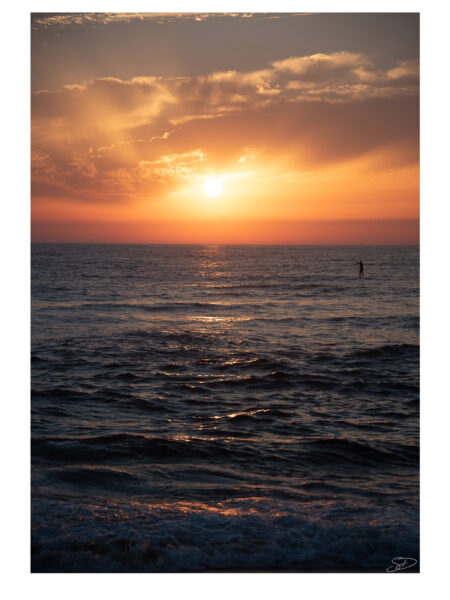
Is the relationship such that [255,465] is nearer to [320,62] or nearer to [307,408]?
[307,408]

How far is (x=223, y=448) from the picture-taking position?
13.5 ft

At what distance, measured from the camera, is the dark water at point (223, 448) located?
2713mm

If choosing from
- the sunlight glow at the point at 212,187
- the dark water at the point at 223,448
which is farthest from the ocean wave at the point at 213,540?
the sunlight glow at the point at 212,187

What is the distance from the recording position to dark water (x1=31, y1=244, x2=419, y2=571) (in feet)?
8.90

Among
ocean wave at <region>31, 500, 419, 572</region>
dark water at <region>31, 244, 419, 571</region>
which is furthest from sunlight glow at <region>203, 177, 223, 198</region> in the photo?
ocean wave at <region>31, 500, 419, 572</region>

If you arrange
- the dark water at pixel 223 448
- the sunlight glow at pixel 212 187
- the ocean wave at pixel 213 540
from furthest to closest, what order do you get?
the sunlight glow at pixel 212 187 < the dark water at pixel 223 448 < the ocean wave at pixel 213 540

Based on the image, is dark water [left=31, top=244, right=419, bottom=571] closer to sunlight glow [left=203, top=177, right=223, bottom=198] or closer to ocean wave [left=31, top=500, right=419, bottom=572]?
ocean wave [left=31, top=500, right=419, bottom=572]

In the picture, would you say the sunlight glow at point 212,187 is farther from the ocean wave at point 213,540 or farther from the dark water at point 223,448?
the ocean wave at point 213,540

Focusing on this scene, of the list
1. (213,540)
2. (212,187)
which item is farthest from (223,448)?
(212,187)

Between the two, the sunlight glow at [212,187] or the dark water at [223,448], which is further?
the sunlight glow at [212,187]

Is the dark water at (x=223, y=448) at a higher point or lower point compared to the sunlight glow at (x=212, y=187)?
lower

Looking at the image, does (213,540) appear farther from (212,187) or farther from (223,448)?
(212,187)
